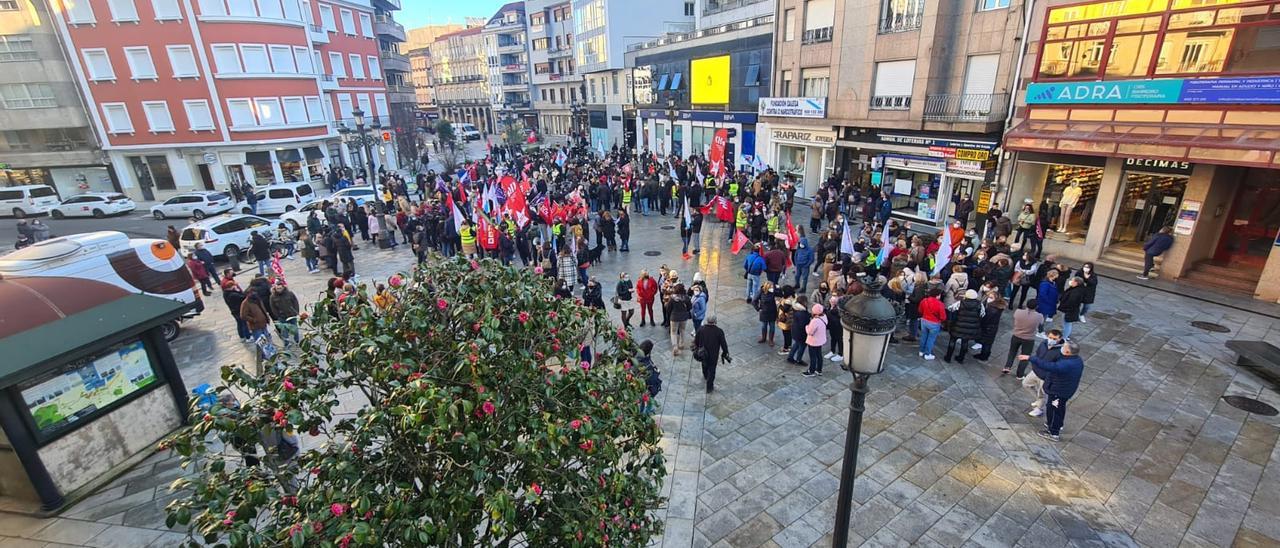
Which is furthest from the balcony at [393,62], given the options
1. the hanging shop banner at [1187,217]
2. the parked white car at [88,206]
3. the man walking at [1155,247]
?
the hanging shop banner at [1187,217]

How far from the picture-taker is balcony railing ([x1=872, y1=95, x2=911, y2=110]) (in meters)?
20.2

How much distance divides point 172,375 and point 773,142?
25050 millimetres

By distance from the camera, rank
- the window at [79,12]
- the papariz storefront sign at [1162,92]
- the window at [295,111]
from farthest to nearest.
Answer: the window at [295,111], the window at [79,12], the papariz storefront sign at [1162,92]

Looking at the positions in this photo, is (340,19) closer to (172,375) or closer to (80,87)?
(80,87)

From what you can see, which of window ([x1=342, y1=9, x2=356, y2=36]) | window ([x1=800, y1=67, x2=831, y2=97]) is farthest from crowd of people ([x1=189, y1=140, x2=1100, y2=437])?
window ([x1=342, y1=9, x2=356, y2=36])

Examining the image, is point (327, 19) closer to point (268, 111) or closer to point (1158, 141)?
point (268, 111)

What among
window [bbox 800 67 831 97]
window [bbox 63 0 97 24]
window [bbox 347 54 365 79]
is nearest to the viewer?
window [bbox 800 67 831 97]

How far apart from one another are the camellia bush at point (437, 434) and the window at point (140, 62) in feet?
126

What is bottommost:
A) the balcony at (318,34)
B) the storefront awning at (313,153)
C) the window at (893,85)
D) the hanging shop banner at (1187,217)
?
the hanging shop banner at (1187,217)

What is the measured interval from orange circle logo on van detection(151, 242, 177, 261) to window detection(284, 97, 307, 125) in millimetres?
24436

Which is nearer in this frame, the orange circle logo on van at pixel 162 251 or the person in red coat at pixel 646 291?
the person in red coat at pixel 646 291

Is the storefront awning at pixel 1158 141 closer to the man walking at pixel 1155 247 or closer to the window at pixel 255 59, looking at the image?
the man walking at pixel 1155 247

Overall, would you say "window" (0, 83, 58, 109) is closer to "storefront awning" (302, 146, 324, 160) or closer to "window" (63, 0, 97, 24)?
"window" (63, 0, 97, 24)

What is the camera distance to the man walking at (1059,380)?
7.99 m
